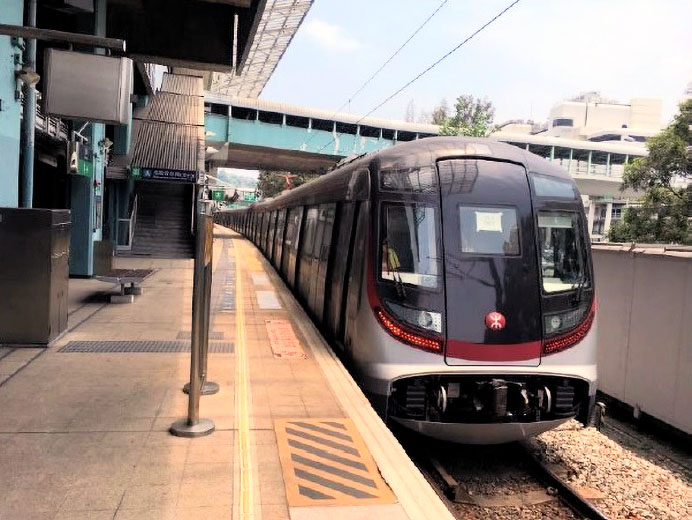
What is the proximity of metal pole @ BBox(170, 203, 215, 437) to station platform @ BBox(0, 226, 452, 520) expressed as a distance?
0.37 feet

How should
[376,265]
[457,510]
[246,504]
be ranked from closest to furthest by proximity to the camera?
[246,504] < [457,510] < [376,265]

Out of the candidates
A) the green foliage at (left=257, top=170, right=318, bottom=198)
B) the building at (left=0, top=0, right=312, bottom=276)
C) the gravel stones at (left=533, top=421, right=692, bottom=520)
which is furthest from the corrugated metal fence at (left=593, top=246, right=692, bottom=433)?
the green foliage at (left=257, top=170, right=318, bottom=198)

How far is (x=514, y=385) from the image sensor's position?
17.5ft

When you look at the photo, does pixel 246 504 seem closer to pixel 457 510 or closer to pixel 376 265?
pixel 457 510

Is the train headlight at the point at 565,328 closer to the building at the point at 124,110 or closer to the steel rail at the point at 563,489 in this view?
the steel rail at the point at 563,489

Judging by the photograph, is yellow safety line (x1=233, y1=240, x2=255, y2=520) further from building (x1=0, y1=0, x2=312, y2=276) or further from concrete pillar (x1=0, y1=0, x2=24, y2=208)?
concrete pillar (x1=0, y1=0, x2=24, y2=208)

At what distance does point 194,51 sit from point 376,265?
41.9 feet

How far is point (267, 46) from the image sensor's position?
1401 inches

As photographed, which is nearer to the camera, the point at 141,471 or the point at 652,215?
the point at 141,471

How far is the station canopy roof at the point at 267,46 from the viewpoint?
27.1 meters

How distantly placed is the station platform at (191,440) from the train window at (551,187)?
267cm

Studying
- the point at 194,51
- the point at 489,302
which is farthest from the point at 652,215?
the point at 489,302

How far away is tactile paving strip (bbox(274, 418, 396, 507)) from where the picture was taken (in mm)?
3680

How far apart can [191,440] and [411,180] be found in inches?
123
